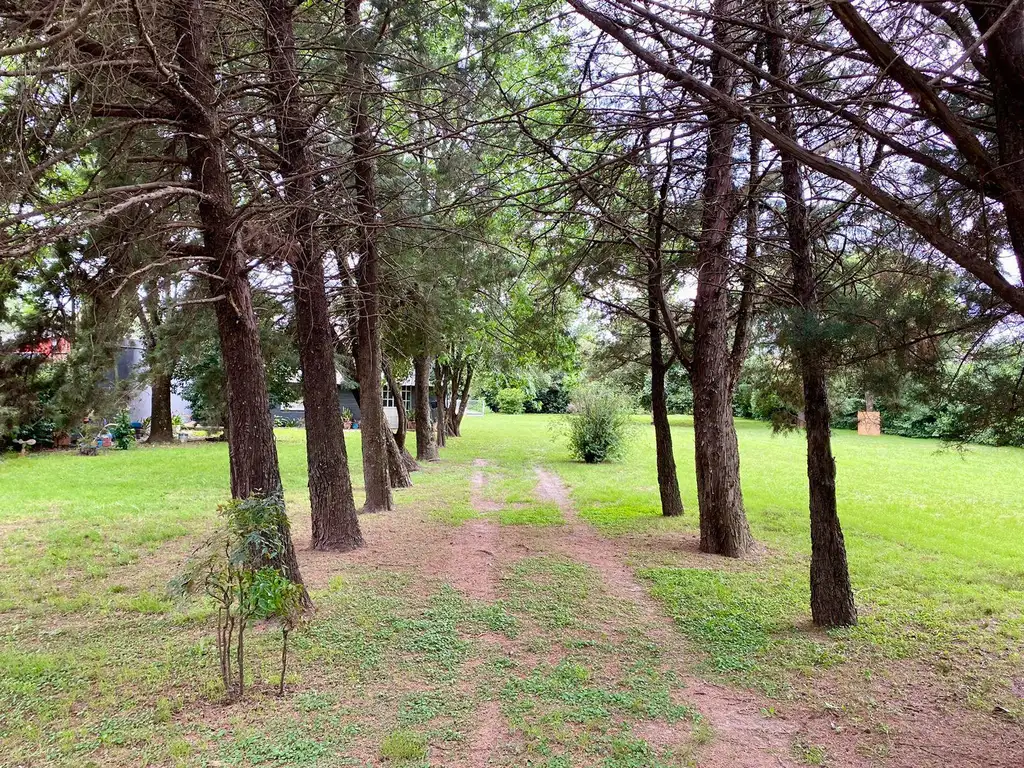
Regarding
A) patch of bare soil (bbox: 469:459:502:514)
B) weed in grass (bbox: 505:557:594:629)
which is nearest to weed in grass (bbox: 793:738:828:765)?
weed in grass (bbox: 505:557:594:629)

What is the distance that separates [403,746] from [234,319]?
3676mm

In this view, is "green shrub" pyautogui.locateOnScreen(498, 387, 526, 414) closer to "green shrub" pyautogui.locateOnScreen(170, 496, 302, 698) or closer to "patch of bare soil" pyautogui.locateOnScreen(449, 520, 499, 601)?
"patch of bare soil" pyautogui.locateOnScreen(449, 520, 499, 601)

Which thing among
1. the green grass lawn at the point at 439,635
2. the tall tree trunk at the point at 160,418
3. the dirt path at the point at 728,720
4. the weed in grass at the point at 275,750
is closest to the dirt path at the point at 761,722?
the dirt path at the point at 728,720

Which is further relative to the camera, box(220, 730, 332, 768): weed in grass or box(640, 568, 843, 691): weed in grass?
box(640, 568, 843, 691): weed in grass

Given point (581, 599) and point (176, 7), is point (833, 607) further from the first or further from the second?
point (176, 7)

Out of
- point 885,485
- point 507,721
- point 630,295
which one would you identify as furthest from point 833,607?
point 885,485

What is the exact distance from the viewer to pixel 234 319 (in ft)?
17.1

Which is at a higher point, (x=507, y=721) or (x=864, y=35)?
(x=864, y=35)

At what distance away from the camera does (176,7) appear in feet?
15.2

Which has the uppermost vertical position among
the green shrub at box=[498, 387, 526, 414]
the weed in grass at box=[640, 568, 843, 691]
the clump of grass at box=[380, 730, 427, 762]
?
the green shrub at box=[498, 387, 526, 414]

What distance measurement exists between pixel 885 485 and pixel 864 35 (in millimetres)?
14161

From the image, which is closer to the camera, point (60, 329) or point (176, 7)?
point (176, 7)

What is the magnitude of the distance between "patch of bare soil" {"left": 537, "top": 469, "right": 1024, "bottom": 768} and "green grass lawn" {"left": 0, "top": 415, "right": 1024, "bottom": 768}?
0.18 m

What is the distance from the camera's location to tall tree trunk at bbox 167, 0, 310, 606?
507cm
